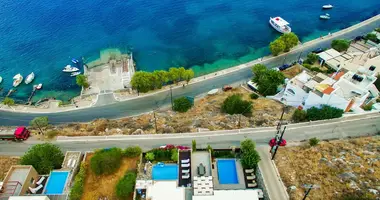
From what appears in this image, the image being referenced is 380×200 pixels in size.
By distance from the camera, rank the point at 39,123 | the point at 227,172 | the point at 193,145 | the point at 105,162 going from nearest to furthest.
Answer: the point at 105,162
the point at 227,172
the point at 193,145
the point at 39,123

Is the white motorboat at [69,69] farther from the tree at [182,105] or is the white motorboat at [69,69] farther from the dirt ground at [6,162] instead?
the tree at [182,105]

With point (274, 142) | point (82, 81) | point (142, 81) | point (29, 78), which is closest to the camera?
point (274, 142)

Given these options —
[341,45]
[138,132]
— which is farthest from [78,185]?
[341,45]

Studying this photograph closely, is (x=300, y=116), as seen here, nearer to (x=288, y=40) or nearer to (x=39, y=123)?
(x=288, y=40)

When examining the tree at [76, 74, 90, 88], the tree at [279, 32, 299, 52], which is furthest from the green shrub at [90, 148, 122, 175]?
the tree at [279, 32, 299, 52]

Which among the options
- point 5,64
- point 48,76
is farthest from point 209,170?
point 5,64

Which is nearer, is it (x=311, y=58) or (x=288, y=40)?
(x=311, y=58)
